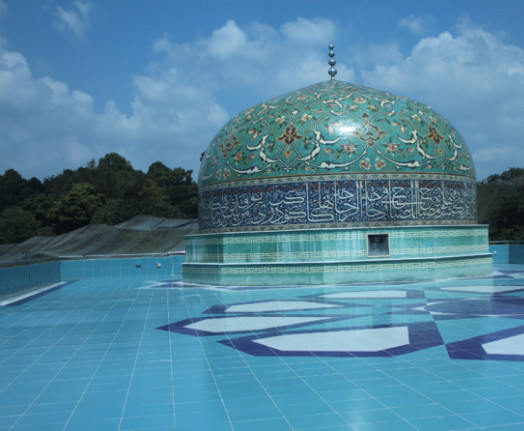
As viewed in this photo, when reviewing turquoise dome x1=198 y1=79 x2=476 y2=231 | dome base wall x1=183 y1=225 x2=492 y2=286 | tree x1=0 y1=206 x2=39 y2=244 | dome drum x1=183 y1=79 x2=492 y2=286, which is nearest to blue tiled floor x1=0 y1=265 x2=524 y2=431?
Result: dome base wall x1=183 y1=225 x2=492 y2=286

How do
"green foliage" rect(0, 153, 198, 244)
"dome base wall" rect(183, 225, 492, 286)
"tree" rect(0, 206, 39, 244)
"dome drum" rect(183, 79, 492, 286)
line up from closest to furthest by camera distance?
"dome base wall" rect(183, 225, 492, 286) < "dome drum" rect(183, 79, 492, 286) < "tree" rect(0, 206, 39, 244) < "green foliage" rect(0, 153, 198, 244)

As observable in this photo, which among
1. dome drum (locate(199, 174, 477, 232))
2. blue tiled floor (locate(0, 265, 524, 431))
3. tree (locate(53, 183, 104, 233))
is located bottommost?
blue tiled floor (locate(0, 265, 524, 431))

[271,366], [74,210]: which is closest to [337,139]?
[271,366]

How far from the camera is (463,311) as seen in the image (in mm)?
8352

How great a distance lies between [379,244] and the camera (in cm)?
1398

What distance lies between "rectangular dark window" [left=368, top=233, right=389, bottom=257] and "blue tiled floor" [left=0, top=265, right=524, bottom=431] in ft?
13.0

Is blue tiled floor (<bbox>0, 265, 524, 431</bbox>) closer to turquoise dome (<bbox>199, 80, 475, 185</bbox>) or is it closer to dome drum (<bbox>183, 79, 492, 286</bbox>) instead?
dome drum (<bbox>183, 79, 492, 286</bbox>)

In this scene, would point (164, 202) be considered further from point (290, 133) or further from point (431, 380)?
point (431, 380)

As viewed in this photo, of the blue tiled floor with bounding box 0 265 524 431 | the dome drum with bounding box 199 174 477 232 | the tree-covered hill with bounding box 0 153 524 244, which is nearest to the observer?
the blue tiled floor with bounding box 0 265 524 431

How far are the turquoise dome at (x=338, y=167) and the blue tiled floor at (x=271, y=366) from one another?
457 cm

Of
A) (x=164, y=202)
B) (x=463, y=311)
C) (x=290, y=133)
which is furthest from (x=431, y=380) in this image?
(x=164, y=202)

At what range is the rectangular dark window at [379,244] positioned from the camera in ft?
45.7

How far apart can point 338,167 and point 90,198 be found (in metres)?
28.0

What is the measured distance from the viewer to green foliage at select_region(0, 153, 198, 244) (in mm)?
36969
